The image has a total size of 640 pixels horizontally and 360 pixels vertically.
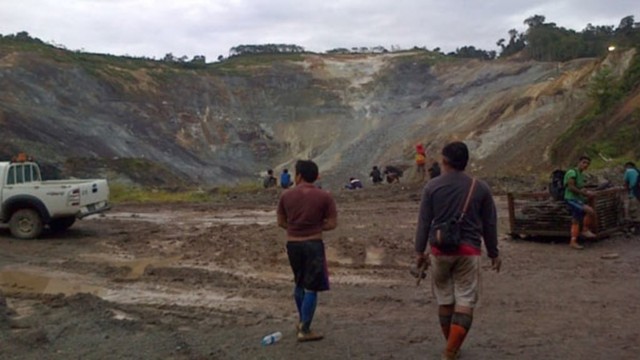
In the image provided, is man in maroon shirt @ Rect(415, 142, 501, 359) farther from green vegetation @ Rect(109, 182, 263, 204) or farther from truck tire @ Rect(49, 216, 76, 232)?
green vegetation @ Rect(109, 182, 263, 204)

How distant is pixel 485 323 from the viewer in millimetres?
8031

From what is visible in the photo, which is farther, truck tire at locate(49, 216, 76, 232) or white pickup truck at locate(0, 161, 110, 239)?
truck tire at locate(49, 216, 76, 232)

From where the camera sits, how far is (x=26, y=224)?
16094 mm

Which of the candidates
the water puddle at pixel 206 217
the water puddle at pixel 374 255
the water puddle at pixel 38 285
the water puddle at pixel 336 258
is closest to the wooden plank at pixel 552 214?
the water puddle at pixel 374 255

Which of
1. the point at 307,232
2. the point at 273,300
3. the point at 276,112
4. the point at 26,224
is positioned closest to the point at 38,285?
the point at 273,300

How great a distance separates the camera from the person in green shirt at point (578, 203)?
13133 mm

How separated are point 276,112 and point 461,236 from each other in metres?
59.9

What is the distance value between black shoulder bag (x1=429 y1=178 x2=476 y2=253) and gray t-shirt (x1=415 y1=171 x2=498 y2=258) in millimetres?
32

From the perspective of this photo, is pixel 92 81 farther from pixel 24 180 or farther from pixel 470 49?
pixel 470 49

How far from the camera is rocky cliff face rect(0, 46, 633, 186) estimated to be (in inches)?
1587

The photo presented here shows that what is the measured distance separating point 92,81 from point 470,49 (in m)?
70.9

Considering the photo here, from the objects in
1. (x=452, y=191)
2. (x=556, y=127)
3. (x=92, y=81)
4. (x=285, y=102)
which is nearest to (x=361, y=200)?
(x=556, y=127)

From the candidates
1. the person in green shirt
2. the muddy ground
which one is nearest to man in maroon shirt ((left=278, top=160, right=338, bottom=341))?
the muddy ground

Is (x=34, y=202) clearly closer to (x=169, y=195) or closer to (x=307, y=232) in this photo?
(x=307, y=232)
